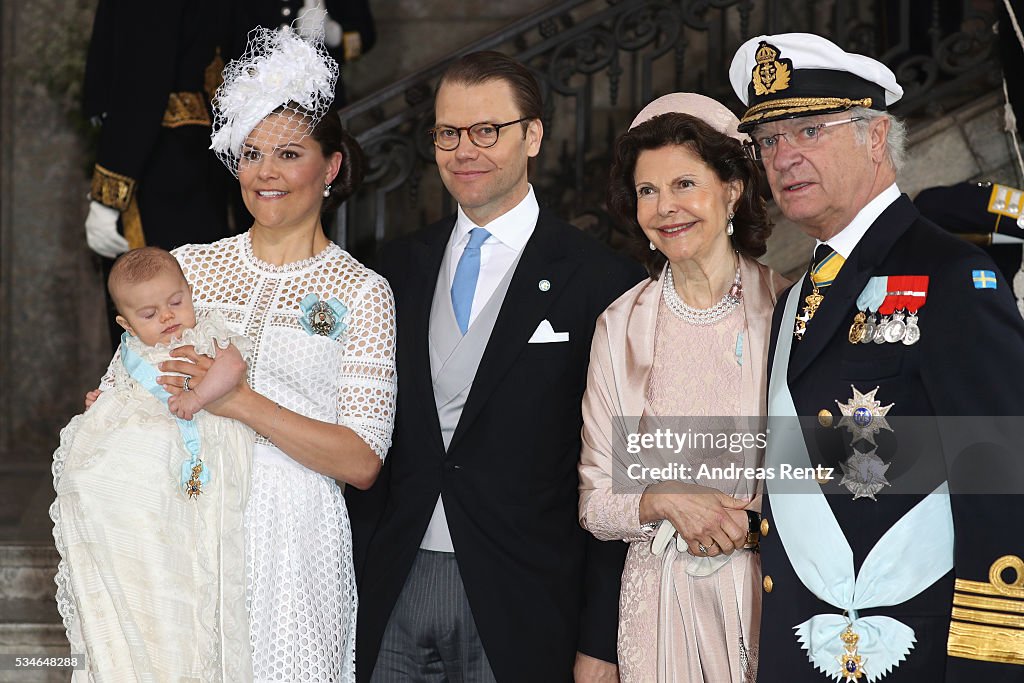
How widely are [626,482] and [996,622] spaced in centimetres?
88

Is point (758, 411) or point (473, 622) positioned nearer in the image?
point (758, 411)

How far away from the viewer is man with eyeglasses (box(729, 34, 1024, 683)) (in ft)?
6.30

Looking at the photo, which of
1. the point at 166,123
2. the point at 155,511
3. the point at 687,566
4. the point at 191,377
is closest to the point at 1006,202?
the point at 687,566

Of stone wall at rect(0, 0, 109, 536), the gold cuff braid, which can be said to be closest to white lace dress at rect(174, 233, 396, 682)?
the gold cuff braid

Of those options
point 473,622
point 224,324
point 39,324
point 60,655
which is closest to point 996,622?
point 473,622

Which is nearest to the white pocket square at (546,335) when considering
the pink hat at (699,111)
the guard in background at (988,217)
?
the pink hat at (699,111)

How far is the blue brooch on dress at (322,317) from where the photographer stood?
2.66 meters

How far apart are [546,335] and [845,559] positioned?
3.02 ft

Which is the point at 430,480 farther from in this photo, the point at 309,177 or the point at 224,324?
the point at 309,177

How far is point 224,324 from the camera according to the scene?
2611 mm

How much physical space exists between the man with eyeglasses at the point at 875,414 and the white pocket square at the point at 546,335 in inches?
21.9

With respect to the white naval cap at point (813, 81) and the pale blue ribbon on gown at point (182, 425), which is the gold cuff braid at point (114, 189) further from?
the white naval cap at point (813, 81)

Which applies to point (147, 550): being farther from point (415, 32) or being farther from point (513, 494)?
point (415, 32)

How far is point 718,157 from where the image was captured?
261cm
